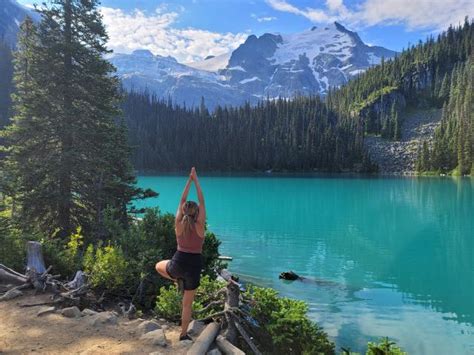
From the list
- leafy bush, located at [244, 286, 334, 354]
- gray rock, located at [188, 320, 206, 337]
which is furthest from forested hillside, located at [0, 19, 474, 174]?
gray rock, located at [188, 320, 206, 337]

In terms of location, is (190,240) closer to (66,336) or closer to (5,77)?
(66,336)

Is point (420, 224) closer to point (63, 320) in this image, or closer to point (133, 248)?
point (133, 248)

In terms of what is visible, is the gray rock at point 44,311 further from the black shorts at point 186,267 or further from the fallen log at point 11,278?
the black shorts at point 186,267

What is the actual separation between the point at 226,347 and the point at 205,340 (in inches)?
14.5

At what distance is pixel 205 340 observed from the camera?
6.97 metres

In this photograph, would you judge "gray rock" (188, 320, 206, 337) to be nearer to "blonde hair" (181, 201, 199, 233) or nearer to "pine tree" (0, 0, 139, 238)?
"blonde hair" (181, 201, 199, 233)

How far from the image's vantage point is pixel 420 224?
3747 centimetres

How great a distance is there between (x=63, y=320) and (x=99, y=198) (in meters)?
9.36

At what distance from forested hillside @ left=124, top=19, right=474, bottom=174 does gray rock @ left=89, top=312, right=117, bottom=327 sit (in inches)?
4532

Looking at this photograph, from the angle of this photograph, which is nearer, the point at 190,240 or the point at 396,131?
the point at 190,240

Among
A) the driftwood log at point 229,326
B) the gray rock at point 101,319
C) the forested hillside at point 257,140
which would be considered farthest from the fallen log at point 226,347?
the forested hillside at point 257,140

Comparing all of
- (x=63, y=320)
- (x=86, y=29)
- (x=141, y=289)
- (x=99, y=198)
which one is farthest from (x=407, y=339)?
(x=86, y=29)

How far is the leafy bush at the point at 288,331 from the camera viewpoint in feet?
26.6

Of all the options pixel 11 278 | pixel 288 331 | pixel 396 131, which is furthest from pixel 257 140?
pixel 288 331
